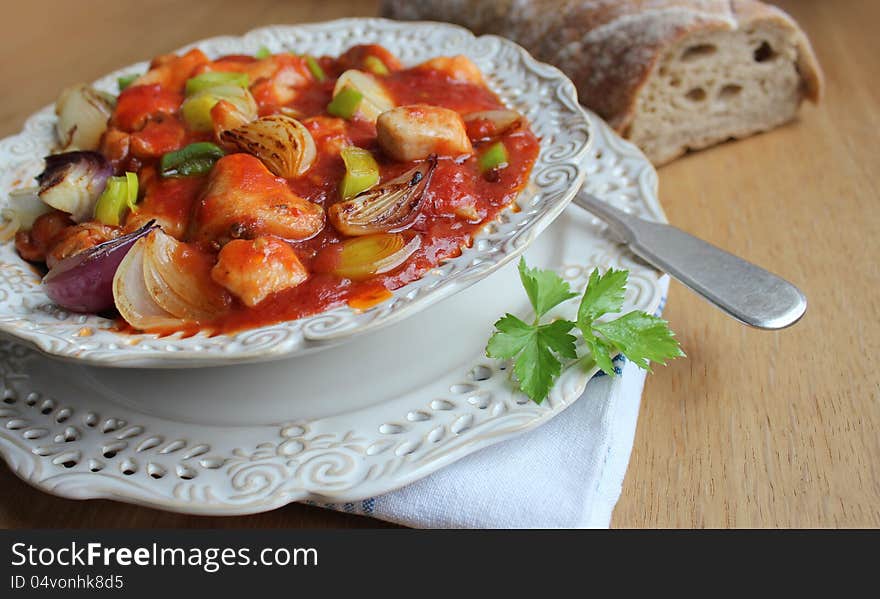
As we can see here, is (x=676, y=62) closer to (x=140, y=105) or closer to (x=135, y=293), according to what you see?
(x=140, y=105)

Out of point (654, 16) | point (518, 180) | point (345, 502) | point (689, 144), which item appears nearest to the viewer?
point (345, 502)

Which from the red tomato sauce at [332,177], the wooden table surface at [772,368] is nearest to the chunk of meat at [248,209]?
the red tomato sauce at [332,177]

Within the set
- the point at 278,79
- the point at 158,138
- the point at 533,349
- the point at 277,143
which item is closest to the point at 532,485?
the point at 533,349

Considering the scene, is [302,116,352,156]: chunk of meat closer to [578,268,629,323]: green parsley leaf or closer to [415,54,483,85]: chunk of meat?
[415,54,483,85]: chunk of meat

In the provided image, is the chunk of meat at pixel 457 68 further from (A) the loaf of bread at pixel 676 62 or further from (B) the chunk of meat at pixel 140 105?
(B) the chunk of meat at pixel 140 105

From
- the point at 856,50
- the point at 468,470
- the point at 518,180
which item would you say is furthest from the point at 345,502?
the point at 856,50

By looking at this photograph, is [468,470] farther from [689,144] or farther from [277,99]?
[689,144]

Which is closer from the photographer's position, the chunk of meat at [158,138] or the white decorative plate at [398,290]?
the white decorative plate at [398,290]

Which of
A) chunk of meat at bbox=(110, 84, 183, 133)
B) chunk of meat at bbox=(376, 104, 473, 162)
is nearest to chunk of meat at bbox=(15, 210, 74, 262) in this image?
chunk of meat at bbox=(110, 84, 183, 133)
